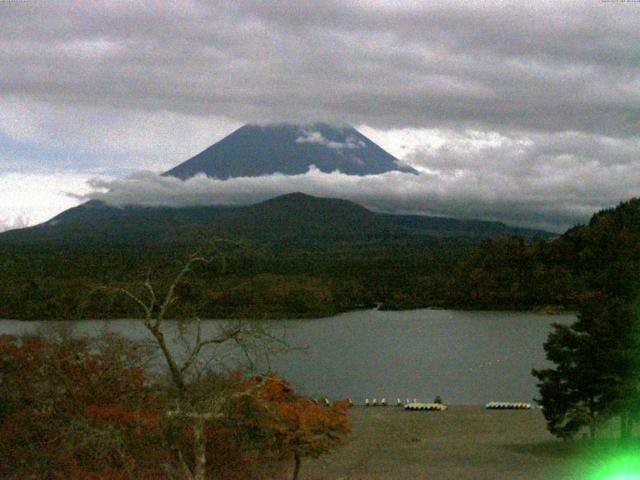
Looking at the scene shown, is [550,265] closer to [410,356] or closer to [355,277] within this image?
[355,277]

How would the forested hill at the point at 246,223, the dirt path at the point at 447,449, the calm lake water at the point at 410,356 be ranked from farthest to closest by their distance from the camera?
1. the forested hill at the point at 246,223
2. the calm lake water at the point at 410,356
3. the dirt path at the point at 447,449

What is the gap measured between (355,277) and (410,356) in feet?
116

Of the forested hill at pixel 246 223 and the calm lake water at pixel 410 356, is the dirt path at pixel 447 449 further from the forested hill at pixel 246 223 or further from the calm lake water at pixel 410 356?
the forested hill at pixel 246 223

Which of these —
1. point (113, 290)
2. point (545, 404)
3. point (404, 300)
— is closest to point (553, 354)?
point (545, 404)

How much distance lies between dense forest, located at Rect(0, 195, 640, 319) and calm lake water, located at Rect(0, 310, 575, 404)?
131 inches

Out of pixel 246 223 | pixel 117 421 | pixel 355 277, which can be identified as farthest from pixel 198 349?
pixel 246 223

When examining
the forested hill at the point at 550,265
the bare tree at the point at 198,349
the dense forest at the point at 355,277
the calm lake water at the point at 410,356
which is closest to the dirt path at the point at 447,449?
the calm lake water at the point at 410,356

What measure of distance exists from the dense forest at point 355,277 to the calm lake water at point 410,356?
131 inches

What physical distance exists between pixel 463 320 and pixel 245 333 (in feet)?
166

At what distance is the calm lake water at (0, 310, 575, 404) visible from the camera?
89.7ft

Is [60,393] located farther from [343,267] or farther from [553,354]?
[343,267]

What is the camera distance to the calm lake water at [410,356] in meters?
27.3

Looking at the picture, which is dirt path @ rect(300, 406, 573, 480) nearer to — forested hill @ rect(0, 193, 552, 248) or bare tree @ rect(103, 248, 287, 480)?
A: bare tree @ rect(103, 248, 287, 480)

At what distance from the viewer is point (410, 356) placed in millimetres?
35906
